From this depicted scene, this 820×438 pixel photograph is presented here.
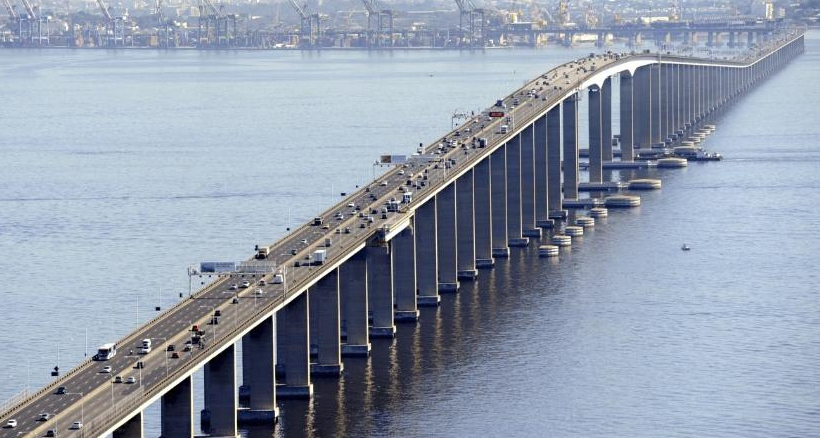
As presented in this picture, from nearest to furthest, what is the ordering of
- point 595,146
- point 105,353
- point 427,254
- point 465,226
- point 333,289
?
point 105,353, point 333,289, point 427,254, point 465,226, point 595,146

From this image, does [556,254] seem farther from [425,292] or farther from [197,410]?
[197,410]

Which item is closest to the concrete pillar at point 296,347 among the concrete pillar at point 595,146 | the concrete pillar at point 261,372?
the concrete pillar at point 261,372

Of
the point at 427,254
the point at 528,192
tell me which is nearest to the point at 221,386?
the point at 427,254

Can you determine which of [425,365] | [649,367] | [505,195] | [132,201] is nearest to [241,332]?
[425,365]

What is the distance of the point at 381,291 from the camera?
370ft

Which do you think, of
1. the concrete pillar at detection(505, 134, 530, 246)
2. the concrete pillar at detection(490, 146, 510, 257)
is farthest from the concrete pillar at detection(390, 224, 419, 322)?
the concrete pillar at detection(505, 134, 530, 246)

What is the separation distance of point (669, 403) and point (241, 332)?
954 inches

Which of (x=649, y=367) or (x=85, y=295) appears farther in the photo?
(x=85, y=295)

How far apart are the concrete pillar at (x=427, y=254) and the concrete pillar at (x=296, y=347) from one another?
25.7m

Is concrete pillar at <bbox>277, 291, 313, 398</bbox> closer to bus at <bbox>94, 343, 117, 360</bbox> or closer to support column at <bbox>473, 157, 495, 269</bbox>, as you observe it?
bus at <bbox>94, 343, 117, 360</bbox>

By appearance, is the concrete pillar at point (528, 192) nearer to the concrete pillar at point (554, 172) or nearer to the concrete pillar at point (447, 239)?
the concrete pillar at point (554, 172)

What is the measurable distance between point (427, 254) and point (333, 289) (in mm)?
22187

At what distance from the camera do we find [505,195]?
14700 centimetres

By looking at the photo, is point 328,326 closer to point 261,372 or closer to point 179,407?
point 261,372
